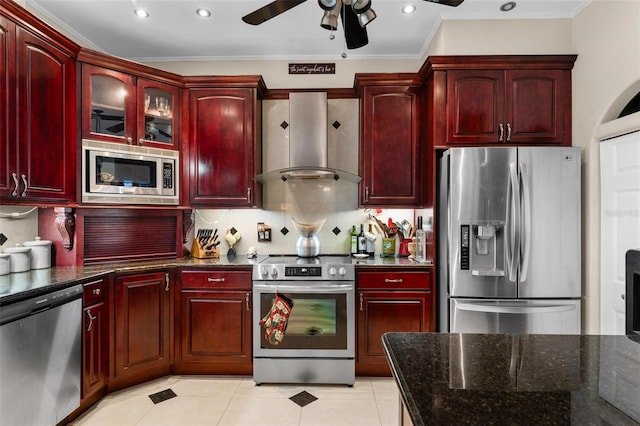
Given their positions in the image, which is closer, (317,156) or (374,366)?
(374,366)

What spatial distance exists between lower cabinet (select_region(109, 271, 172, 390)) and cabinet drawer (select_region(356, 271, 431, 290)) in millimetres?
1608

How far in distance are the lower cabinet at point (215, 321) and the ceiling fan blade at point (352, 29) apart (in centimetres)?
187

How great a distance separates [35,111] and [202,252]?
158 centimetres

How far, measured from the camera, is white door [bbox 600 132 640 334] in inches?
78.2

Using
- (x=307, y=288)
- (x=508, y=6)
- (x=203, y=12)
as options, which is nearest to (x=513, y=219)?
(x=307, y=288)

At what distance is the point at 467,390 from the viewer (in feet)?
2.54

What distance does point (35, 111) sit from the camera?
2.17 meters

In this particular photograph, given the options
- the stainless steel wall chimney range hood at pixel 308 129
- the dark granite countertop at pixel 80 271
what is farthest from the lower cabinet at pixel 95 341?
the stainless steel wall chimney range hood at pixel 308 129

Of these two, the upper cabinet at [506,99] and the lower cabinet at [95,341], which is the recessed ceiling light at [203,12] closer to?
the upper cabinet at [506,99]

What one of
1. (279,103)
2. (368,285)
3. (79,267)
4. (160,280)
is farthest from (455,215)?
(79,267)

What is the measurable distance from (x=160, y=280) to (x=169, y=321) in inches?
13.7

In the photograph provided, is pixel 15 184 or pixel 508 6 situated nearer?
pixel 15 184

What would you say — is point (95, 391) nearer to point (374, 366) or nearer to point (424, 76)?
point (374, 366)

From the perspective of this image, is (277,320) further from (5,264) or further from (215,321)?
(5,264)
